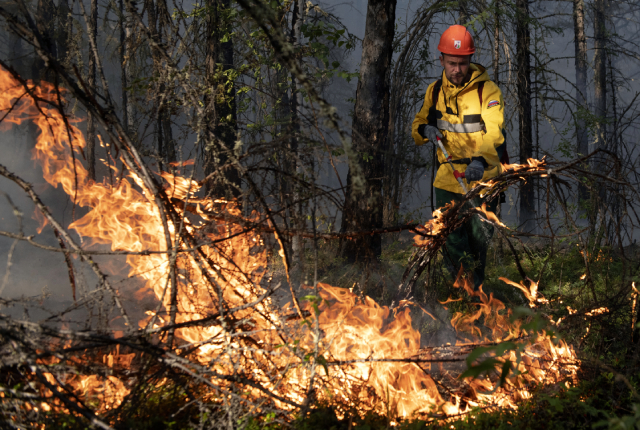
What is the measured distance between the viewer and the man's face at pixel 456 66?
4.25m

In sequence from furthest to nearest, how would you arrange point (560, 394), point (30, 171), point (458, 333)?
point (30, 171) < point (458, 333) < point (560, 394)

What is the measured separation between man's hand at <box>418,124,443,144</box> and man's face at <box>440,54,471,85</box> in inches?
21.0

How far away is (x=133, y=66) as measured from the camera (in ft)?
20.3

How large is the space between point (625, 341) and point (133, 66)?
22.5 feet

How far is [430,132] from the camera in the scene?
441 centimetres

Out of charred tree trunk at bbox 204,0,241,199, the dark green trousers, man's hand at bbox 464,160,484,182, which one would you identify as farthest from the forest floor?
charred tree trunk at bbox 204,0,241,199

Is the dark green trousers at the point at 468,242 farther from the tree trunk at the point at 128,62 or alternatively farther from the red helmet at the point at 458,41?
the tree trunk at the point at 128,62

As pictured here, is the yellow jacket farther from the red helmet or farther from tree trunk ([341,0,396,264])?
tree trunk ([341,0,396,264])

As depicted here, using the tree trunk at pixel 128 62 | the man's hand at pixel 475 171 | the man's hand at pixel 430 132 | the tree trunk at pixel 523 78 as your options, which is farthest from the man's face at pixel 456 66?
the tree trunk at pixel 128 62

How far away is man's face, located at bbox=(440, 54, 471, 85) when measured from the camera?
4.25 meters

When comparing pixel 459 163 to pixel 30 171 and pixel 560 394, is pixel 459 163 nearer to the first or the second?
pixel 560 394

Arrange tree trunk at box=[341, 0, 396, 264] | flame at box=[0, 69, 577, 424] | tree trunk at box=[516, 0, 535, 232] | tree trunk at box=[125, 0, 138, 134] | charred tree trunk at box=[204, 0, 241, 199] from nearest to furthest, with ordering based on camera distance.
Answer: flame at box=[0, 69, 577, 424] < tree trunk at box=[125, 0, 138, 134] < charred tree trunk at box=[204, 0, 241, 199] < tree trunk at box=[341, 0, 396, 264] < tree trunk at box=[516, 0, 535, 232]

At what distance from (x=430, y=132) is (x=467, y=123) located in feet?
1.31

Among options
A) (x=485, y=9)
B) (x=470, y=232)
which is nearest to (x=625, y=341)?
(x=470, y=232)
